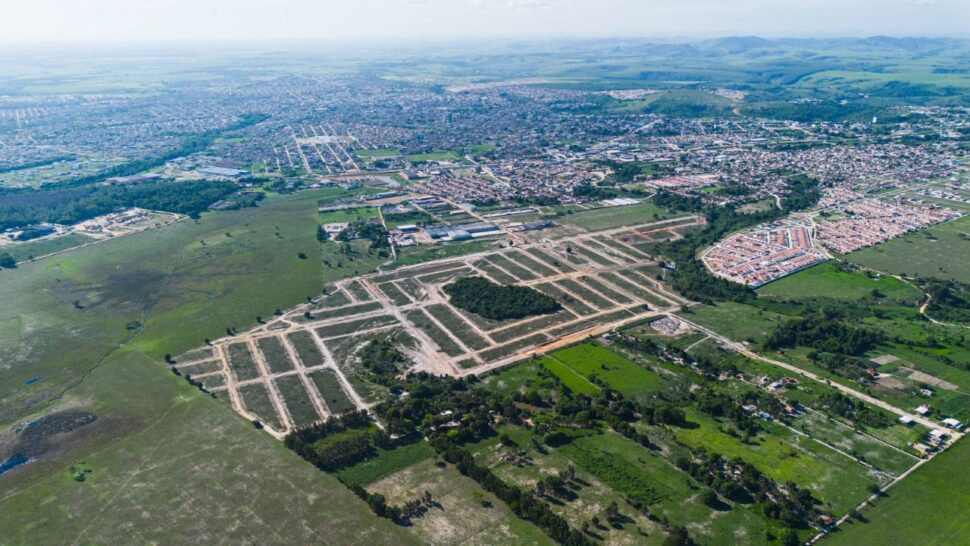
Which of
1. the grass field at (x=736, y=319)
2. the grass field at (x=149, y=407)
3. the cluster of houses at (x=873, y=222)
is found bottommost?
the grass field at (x=149, y=407)

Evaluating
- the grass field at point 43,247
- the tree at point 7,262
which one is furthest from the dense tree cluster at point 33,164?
the tree at point 7,262

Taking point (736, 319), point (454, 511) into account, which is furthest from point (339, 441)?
point (736, 319)

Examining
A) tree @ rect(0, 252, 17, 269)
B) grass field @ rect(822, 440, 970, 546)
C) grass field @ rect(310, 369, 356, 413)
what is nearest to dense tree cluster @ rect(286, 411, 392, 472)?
grass field @ rect(310, 369, 356, 413)

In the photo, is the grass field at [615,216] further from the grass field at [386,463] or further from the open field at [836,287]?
the grass field at [386,463]

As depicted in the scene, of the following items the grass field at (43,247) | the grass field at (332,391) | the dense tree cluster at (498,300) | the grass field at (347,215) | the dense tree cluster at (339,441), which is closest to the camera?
the dense tree cluster at (339,441)

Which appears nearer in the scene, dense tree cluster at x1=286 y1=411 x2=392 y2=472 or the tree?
dense tree cluster at x1=286 y1=411 x2=392 y2=472

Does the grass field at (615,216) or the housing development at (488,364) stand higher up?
the grass field at (615,216)

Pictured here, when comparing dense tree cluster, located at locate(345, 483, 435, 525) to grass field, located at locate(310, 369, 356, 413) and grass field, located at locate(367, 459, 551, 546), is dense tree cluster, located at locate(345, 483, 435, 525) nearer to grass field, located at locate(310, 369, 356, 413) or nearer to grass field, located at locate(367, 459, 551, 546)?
grass field, located at locate(367, 459, 551, 546)
